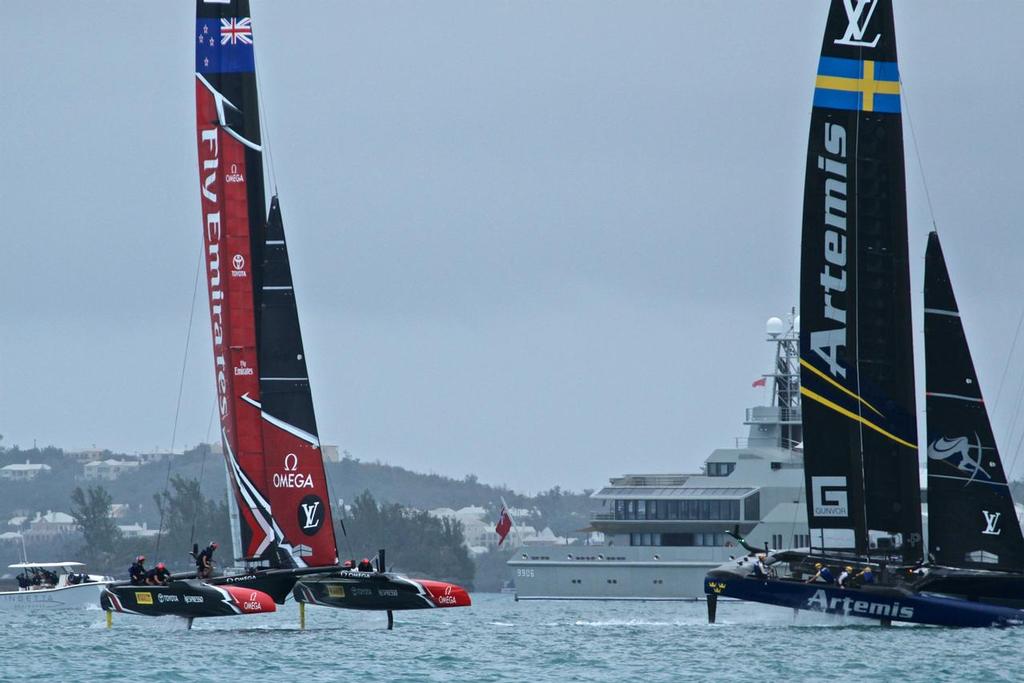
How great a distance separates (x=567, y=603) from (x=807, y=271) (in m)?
41.0

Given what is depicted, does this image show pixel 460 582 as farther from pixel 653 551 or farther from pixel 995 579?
pixel 995 579

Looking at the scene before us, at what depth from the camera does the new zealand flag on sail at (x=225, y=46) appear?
4838cm

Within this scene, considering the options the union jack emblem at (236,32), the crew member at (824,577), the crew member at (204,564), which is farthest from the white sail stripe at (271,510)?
the crew member at (824,577)

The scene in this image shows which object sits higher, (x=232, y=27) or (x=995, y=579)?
(x=232, y=27)

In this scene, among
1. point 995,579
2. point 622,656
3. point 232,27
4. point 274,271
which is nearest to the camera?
point 622,656

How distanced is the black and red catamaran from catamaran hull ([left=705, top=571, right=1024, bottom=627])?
20.2 ft

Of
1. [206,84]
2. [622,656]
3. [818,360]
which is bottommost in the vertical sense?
[622,656]

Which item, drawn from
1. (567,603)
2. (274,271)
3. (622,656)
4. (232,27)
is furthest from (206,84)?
(567,603)

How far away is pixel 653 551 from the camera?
85438mm

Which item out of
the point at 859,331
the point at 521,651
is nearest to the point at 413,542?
the point at 859,331

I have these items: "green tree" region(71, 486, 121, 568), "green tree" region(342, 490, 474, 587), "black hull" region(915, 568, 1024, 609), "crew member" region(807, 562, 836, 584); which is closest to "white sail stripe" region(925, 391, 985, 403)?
"black hull" region(915, 568, 1024, 609)

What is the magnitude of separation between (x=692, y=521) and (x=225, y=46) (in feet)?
137

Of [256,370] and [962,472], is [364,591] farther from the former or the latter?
[962,472]

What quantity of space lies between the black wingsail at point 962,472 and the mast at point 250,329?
12.5 meters
